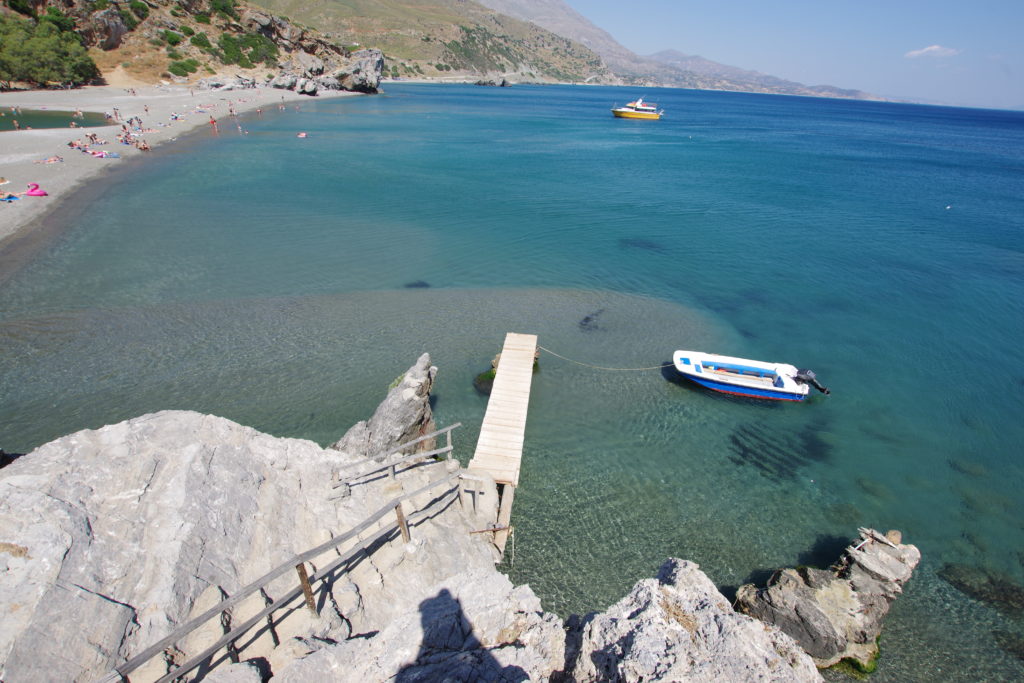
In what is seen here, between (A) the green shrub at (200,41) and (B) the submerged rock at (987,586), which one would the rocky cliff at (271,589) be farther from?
(A) the green shrub at (200,41)

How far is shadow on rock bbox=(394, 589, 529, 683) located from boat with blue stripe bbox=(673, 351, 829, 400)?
54.7 ft

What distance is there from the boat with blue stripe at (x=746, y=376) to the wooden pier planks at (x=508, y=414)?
289 inches

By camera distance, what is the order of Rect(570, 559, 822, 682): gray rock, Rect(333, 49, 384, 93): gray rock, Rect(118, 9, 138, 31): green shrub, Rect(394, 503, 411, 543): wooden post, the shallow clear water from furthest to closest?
Rect(333, 49, 384, 93): gray rock → Rect(118, 9, 138, 31): green shrub → the shallow clear water → Rect(394, 503, 411, 543): wooden post → Rect(570, 559, 822, 682): gray rock

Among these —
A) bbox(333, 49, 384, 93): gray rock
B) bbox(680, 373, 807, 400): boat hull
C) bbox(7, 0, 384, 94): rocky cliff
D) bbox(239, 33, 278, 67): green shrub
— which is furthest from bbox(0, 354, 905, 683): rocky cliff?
bbox(333, 49, 384, 93): gray rock

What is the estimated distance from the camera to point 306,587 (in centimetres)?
868

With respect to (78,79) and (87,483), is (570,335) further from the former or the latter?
(78,79)

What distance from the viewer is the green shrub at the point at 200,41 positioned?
11306 centimetres

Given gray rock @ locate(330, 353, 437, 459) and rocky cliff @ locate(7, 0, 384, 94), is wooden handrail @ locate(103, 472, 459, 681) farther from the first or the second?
rocky cliff @ locate(7, 0, 384, 94)

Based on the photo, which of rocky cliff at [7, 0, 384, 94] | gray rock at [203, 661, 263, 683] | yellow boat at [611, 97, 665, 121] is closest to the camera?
gray rock at [203, 661, 263, 683]

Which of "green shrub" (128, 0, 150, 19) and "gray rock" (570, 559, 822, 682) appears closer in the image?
"gray rock" (570, 559, 822, 682)

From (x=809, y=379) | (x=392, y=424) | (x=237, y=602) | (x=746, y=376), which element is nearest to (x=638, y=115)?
(x=809, y=379)

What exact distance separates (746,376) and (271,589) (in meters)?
20.3

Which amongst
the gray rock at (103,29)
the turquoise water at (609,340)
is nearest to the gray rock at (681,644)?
the turquoise water at (609,340)

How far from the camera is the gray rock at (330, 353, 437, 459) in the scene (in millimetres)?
15688
